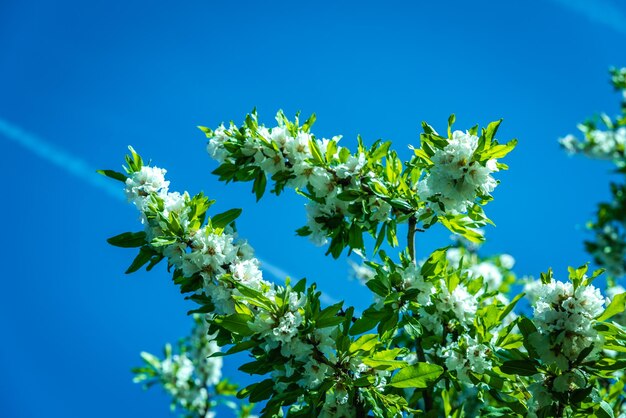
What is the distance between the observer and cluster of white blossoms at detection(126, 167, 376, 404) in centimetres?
237

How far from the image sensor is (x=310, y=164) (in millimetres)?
2836

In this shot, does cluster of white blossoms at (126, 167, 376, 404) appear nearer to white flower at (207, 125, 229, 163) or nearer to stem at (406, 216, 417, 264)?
white flower at (207, 125, 229, 163)

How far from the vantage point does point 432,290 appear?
290 centimetres

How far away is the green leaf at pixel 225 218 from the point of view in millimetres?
2758

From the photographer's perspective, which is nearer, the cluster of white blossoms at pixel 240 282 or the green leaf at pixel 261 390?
the cluster of white blossoms at pixel 240 282

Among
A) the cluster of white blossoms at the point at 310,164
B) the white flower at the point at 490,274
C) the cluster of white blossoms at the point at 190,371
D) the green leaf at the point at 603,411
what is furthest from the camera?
the white flower at the point at 490,274

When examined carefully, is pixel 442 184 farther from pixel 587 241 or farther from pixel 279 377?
pixel 587 241

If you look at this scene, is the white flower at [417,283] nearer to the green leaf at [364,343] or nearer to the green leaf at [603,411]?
the green leaf at [364,343]

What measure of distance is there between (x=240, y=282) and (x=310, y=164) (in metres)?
0.70

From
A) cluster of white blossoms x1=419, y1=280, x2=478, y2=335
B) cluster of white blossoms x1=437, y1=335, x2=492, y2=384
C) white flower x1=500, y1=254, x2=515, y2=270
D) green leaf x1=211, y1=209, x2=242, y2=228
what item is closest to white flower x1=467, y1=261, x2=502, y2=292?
white flower x1=500, y1=254, x2=515, y2=270

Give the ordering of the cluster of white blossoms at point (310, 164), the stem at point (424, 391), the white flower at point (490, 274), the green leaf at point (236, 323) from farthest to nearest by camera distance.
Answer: the white flower at point (490, 274) < the stem at point (424, 391) < the cluster of white blossoms at point (310, 164) < the green leaf at point (236, 323)

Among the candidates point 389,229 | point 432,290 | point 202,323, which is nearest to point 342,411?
point 432,290

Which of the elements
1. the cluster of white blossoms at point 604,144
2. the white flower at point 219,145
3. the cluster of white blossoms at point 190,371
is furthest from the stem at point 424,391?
the cluster of white blossoms at point 604,144

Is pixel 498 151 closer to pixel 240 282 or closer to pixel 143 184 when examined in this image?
pixel 240 282
